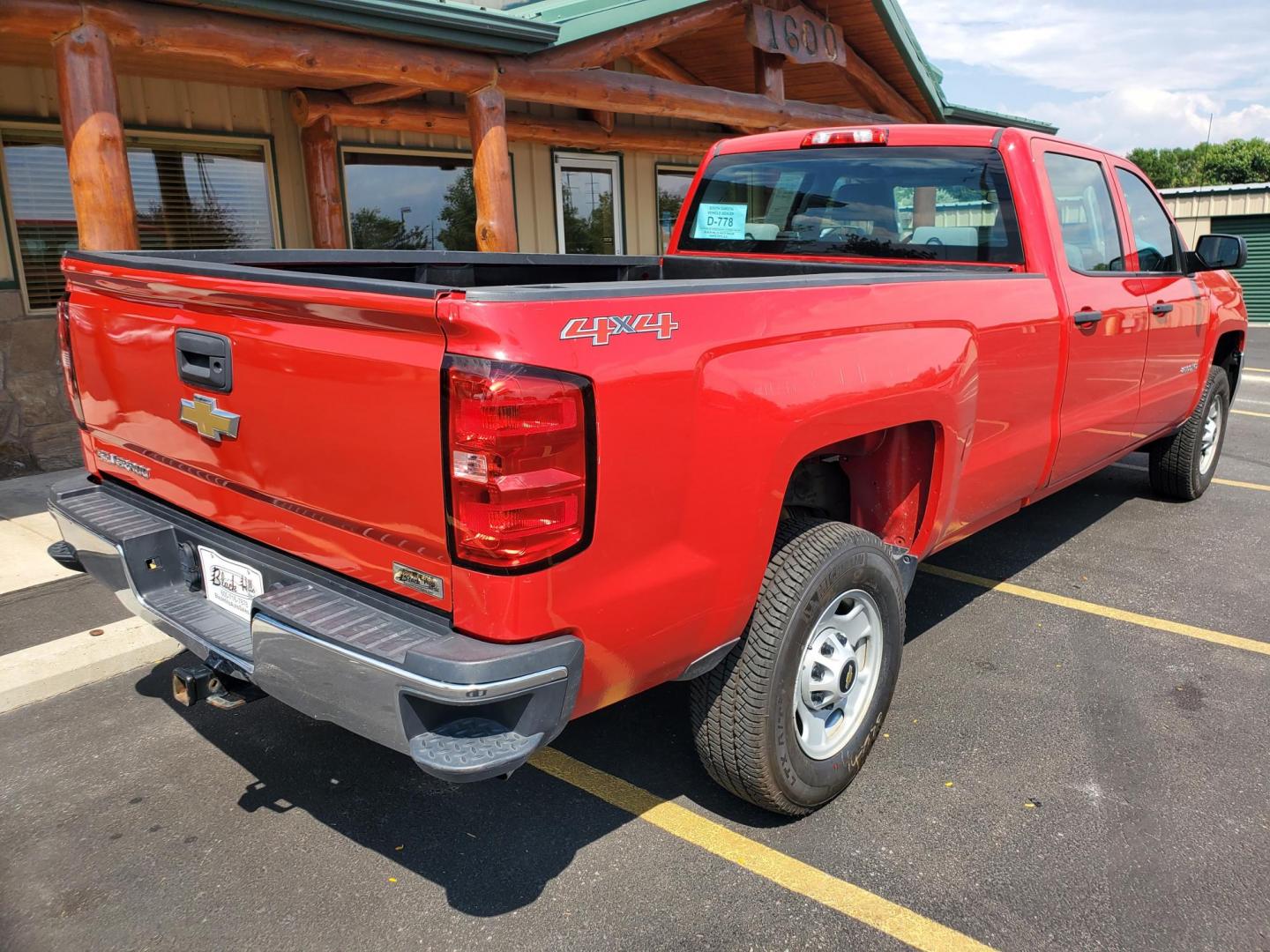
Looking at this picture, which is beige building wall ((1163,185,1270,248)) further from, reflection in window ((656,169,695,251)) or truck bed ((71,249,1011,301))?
truck bed ((71,249,1011,301))

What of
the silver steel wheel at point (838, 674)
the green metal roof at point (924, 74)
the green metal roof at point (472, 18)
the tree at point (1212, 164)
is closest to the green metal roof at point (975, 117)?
the green metal roof at point (924, 74)

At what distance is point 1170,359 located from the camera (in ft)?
17.1

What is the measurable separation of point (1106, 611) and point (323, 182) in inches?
282

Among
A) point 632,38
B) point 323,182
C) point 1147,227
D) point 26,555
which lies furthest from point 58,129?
point 1147,227

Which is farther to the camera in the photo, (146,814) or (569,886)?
(146,814)

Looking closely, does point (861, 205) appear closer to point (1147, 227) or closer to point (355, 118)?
point (1147, 227)

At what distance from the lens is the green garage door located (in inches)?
842

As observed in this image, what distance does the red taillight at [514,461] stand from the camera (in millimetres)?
1974

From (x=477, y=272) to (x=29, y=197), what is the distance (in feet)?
16.6

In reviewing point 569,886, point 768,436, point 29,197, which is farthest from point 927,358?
point 29,197

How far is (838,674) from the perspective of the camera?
2949 mm

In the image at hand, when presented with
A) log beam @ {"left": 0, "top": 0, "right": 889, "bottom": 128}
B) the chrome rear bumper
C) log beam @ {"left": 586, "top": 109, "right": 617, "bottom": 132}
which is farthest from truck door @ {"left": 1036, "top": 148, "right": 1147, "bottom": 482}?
log beam @ {"left": 586, "top": 109, "right": 617, "bottom": 132}

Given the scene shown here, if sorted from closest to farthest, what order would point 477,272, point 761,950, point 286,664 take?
1. point 286,664
2. point 761,950
3. point 477,272

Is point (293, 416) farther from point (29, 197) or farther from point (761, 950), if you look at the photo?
point (29, 197)
